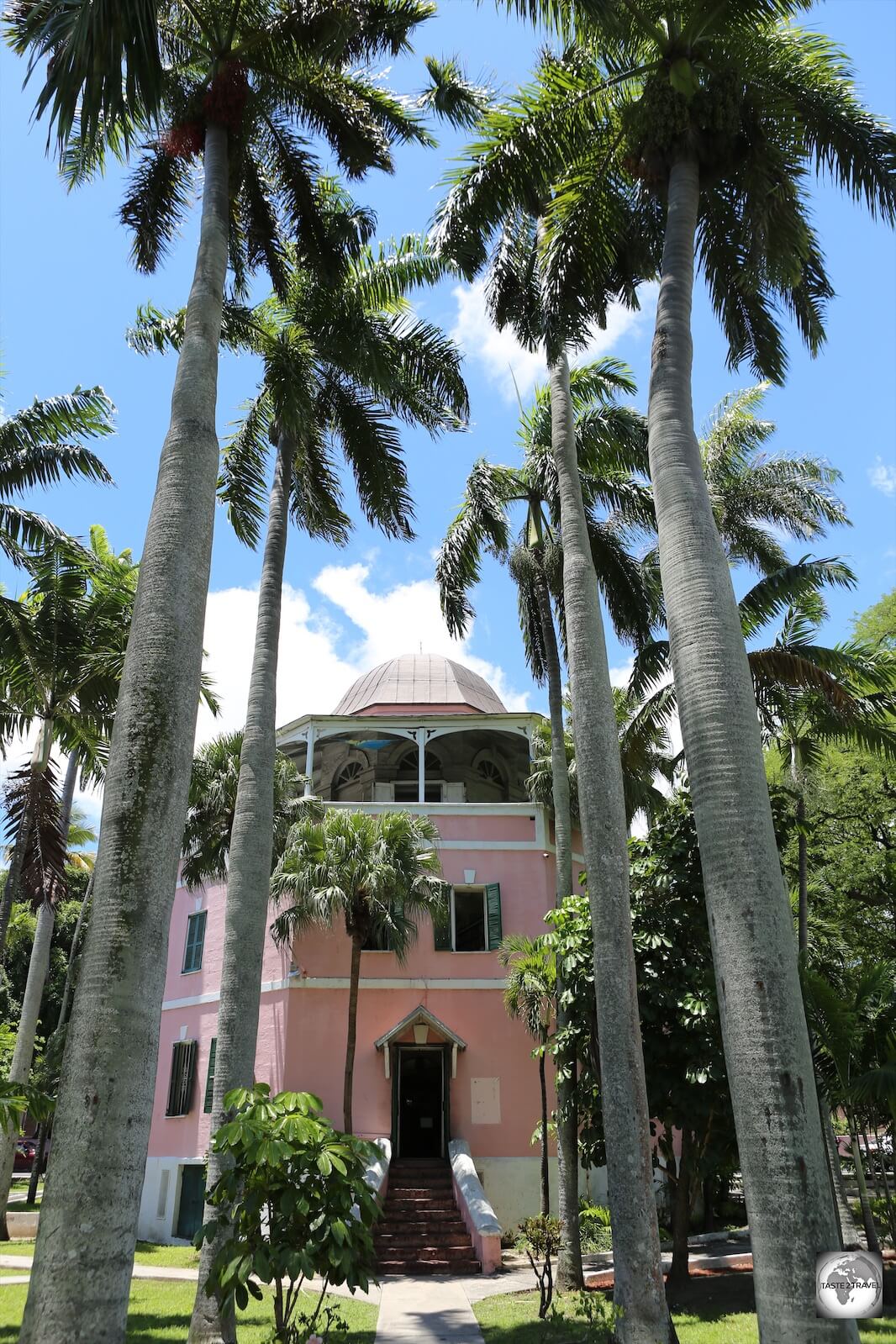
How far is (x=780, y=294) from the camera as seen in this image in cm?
1012

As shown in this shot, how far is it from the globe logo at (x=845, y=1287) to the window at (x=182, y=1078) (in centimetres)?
2184

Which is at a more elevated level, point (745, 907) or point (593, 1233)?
point (745, 907)

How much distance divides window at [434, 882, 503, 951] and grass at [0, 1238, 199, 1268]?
825 centimetres

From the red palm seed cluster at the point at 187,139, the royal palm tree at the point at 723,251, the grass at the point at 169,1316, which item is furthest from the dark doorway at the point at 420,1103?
the red palm seed cluster at the point at 187,139

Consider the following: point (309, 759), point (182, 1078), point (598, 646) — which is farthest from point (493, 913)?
point (598, 646)

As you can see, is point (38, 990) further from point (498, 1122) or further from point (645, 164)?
point (645, 164)

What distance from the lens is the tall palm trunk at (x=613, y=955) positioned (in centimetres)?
802

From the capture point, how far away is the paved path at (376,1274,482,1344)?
1114cm

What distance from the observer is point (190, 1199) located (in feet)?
73.9

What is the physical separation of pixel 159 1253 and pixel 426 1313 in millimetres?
9921

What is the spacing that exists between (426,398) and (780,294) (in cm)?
546

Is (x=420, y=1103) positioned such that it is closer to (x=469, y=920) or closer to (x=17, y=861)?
(x=469, y=920)

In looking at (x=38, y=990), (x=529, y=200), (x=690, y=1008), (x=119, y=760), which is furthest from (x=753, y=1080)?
(x=38, y=990)

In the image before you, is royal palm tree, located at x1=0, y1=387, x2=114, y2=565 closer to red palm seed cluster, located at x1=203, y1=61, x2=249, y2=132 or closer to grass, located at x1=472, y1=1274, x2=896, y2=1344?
red palm seed cluster, located at x1=203, y1=61, x2=249, y2=132
